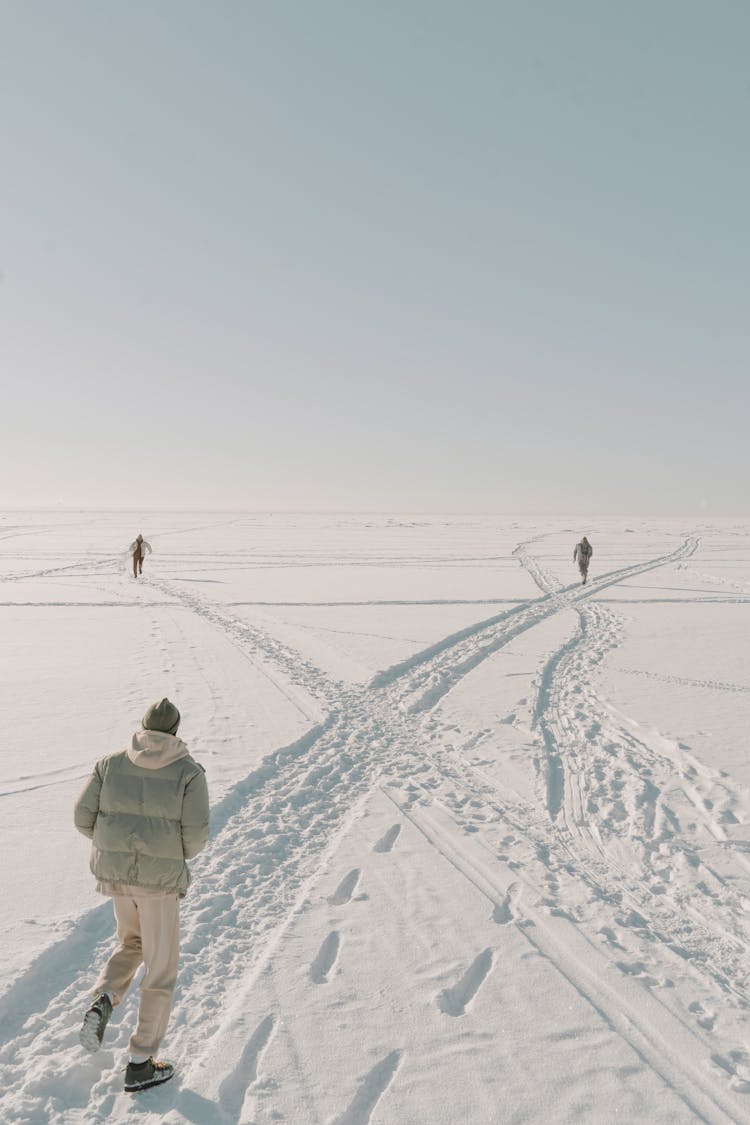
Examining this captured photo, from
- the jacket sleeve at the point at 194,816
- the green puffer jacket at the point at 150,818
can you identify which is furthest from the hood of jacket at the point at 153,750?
the jacket sleeve at the point at 194,816

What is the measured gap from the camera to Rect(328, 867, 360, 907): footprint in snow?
5.18 meters

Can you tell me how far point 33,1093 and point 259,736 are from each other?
5.55 m

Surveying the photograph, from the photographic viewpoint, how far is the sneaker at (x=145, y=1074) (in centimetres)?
339

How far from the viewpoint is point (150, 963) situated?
355cm

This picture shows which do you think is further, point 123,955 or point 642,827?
point 642,827

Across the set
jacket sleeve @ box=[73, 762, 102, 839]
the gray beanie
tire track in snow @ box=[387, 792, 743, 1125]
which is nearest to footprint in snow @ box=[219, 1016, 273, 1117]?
tire track in snow @ box=[387, 792, 743, 1125]

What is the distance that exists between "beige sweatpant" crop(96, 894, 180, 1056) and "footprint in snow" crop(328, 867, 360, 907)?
5.79 feet

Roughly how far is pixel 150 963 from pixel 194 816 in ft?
2.63

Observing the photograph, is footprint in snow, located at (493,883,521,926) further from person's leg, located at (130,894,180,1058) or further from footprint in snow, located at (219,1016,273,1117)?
person's leg, located at (130,894,180,1058)

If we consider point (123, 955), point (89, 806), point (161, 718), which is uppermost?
point (161, 718)

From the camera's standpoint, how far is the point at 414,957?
4543mm

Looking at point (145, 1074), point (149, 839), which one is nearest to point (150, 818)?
point (149, 839)

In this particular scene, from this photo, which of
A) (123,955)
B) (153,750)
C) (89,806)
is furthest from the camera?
(123,955)

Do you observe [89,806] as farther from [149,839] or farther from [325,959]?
[325,959]
